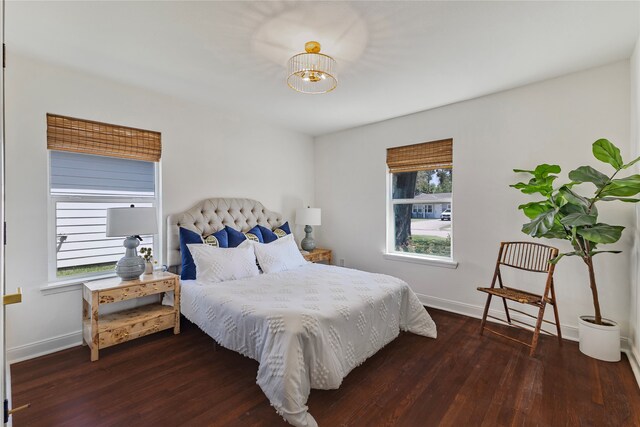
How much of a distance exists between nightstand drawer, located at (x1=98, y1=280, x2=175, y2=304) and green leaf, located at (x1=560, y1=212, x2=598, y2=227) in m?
3.39

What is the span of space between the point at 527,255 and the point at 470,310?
0.90 meters

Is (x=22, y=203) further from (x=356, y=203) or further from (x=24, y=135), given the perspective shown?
(x=356, y=203)

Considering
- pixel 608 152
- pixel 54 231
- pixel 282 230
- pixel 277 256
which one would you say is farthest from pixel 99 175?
pixel 608 152

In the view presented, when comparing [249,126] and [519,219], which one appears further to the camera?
[249,126]

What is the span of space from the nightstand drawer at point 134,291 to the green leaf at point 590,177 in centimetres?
356

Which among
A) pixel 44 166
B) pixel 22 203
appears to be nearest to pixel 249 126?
pixel 44 166

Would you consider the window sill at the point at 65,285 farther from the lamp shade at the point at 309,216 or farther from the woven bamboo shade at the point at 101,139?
the lamp shade at the point at 309,216

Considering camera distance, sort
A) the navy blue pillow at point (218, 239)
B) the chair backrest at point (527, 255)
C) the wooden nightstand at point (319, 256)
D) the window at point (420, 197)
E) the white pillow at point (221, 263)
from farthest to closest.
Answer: the wooden nightstand at point (319, 256) → the window at point (420, 197) → the navy blue pillow at point (218, 239) → the white pillow at point (221, 263) → the chair backrest at point (527, 255)

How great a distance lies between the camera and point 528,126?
118 inches

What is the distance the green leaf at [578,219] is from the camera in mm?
2227

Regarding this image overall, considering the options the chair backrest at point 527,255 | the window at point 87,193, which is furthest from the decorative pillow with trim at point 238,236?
the chair backrest at point 527,255

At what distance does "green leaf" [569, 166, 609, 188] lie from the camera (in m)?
2.25

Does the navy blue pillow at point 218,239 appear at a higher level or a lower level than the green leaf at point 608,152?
lower

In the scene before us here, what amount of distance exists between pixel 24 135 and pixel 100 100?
67 cm
